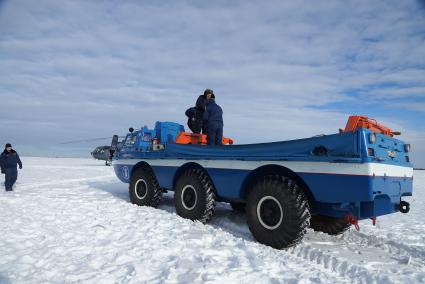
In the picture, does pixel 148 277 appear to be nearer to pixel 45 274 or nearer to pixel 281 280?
pixel 45 274

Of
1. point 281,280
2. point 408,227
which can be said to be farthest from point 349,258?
point 408,227

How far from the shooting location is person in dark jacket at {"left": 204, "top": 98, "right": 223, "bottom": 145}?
7543 millimetres

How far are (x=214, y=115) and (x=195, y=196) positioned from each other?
182 centimetres

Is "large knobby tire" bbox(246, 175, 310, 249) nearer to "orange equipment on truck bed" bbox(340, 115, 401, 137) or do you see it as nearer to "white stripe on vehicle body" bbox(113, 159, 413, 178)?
"white stripe on vehicle body" bbox(113, 159, 413, 178)

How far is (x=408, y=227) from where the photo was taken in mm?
7730

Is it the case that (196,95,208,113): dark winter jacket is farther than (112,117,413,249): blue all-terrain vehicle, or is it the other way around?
(196,95,208,113): dark winter jacket

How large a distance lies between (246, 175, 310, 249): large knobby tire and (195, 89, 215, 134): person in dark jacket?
279 centimetres

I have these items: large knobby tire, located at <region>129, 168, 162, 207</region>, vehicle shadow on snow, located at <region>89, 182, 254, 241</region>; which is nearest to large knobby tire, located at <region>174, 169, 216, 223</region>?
vehicle shadow on snow, located at <region>89, 182, 254, 241</region>

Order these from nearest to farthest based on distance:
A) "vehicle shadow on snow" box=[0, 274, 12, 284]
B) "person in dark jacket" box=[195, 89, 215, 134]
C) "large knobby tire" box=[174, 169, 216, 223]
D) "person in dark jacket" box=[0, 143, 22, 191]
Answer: "vehicle shadow on snow" box=[0, 274, 12, 284], "large knobby tire" box=[174, 169, 216, 223], "person in dark jacket" box=[195, 89, 215, 134], "person in dark jacket" box=[0, 143, 22, 191]

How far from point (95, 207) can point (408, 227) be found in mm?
7177

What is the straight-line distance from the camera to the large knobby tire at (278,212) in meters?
4.98

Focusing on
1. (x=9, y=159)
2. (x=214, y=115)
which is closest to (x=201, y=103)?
(x=214, y=115)

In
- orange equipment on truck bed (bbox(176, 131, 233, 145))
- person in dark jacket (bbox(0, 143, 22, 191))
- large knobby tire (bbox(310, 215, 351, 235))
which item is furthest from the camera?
person in dark jacket (bbox(0, 143, 22, 191))

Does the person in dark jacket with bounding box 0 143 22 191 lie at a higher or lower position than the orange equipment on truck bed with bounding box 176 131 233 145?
lower
